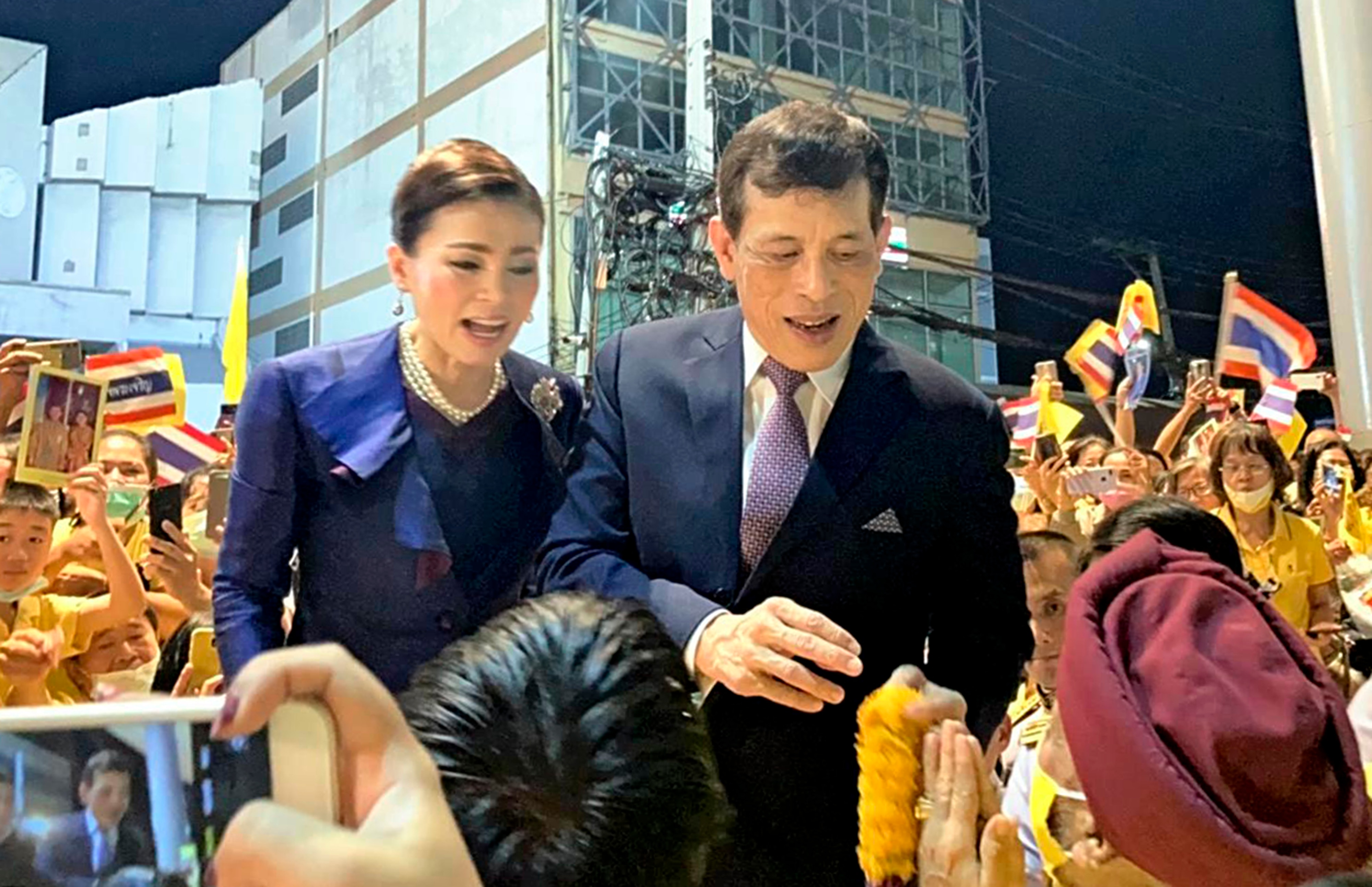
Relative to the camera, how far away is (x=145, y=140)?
1170 cm

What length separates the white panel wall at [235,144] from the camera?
12.4 meters

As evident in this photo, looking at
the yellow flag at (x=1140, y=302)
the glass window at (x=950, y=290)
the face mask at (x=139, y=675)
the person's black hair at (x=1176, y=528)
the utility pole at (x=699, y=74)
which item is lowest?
the face mask at (x=139, y=675)

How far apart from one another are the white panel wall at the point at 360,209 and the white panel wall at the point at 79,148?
2.15 meters

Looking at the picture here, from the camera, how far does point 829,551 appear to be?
40.0 inches

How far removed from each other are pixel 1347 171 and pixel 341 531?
3.29 metres

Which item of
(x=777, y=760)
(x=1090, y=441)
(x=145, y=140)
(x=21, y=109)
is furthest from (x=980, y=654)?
(x=145, y=140)

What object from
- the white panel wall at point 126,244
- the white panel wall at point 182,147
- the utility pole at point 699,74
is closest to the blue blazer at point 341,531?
the utility pole at point 699,74

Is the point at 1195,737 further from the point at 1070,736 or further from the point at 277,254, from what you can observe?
the point at 277,254

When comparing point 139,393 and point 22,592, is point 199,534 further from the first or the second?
point 139,393

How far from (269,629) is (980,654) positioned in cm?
63

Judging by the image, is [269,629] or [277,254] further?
[277,254]

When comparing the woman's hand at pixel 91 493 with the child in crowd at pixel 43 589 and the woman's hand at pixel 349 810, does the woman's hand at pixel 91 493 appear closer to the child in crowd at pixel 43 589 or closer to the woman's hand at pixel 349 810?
the child in crowd at pixel 43 589

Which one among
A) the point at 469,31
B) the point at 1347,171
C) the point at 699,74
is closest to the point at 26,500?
the point at 1347,171

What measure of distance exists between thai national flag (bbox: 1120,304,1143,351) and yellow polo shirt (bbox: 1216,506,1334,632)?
147 cm
